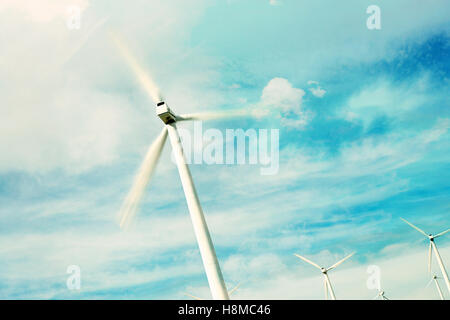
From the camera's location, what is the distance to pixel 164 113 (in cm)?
3147

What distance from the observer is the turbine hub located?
103ft

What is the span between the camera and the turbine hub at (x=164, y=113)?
31508 mm
